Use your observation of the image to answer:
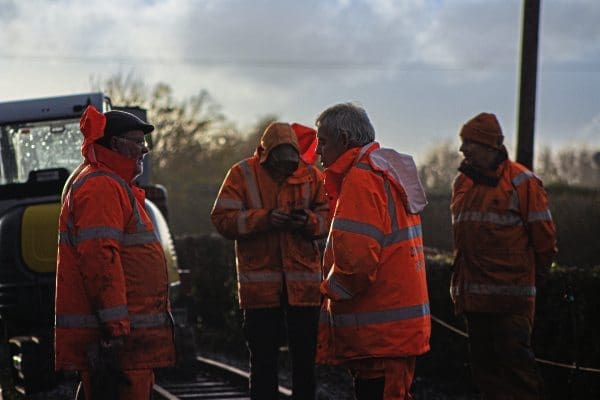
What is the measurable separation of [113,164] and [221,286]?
10.9 metres

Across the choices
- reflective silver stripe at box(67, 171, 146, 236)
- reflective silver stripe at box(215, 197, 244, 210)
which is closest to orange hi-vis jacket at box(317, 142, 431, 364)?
reflective silver stripe at box(67, 171, 146, 236)

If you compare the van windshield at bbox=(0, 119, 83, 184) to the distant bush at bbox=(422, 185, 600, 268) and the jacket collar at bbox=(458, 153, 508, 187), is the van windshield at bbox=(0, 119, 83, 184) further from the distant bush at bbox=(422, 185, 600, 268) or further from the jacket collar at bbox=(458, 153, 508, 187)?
the distant bush at bbox=(422, 185, 600, 268)

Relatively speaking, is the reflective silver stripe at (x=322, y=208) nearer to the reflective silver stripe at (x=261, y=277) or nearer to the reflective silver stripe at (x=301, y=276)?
the reflective silver stripe at (x=301, y=276)

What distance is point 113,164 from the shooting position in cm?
520

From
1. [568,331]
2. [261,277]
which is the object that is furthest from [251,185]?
[568,331]

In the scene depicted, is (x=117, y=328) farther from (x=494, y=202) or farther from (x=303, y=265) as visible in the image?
(x=494, y=202)

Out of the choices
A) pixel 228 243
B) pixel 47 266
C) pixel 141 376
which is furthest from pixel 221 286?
pixel 141 376

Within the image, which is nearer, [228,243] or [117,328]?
[117,328]

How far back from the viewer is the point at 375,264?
15.9 ft

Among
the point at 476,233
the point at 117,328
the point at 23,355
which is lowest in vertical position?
the point at 23,355

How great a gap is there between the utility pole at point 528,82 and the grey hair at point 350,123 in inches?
271

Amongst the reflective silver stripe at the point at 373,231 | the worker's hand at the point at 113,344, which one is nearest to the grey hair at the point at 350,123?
the reflective silver stripe at the point at 373,231

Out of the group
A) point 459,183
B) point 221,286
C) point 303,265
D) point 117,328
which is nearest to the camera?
point 117,328

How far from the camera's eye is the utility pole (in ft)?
39.2
